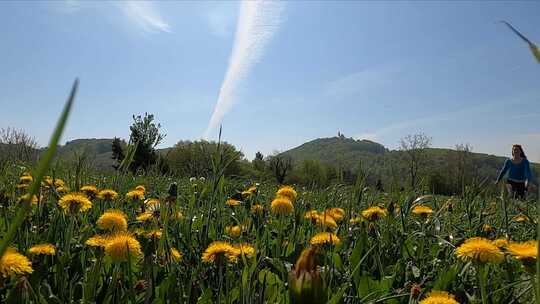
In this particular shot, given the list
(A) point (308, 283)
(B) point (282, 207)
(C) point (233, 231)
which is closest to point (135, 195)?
(C) point (233, 231)

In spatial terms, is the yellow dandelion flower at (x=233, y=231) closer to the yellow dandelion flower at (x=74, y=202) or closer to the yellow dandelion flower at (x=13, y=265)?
the yellow dandelion flower at (x=74, y=202)

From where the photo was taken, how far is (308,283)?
580 millimetres

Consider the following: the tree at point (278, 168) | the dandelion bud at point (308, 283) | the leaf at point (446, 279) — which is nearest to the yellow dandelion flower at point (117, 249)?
the dandelion bud at point (308, 283)

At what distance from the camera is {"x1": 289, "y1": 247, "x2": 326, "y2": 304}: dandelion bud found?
575 mm

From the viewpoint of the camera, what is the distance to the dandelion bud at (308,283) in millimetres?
575

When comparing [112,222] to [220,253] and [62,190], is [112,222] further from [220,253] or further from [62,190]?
[62,190]

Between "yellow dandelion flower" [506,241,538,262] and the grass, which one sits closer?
the grass

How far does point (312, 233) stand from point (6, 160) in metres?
3.01

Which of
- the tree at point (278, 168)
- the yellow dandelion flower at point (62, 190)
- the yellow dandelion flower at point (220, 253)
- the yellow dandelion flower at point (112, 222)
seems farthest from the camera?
the tree at point (278, 168)

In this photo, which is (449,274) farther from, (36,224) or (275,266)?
(36,224)

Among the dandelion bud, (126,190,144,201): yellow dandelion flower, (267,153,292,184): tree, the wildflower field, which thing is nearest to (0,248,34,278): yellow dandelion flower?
the wildflower field

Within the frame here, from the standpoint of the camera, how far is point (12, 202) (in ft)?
7.83

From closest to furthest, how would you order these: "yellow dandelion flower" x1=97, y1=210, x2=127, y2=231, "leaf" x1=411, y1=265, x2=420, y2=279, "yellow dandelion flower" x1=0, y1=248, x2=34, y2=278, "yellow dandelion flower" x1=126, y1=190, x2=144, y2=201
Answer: "yellow dandelion flower" x1=0, y1=248, x2=34, y2=278 < "yellow dandelion flower" x1=97, y1=210, x2=127, y2=231 < "leaf" x1=411, y1=265, x2=420, y2=279 < "yellow dandelion flower" x1=126, y1=190, x2=144, y2=201

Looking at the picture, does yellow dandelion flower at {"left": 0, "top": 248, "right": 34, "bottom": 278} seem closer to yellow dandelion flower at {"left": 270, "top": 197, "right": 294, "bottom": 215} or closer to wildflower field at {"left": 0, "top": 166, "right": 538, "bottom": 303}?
wildflower field at {"left": 0, "top": 166, "right": 538, "bottom": 303}
